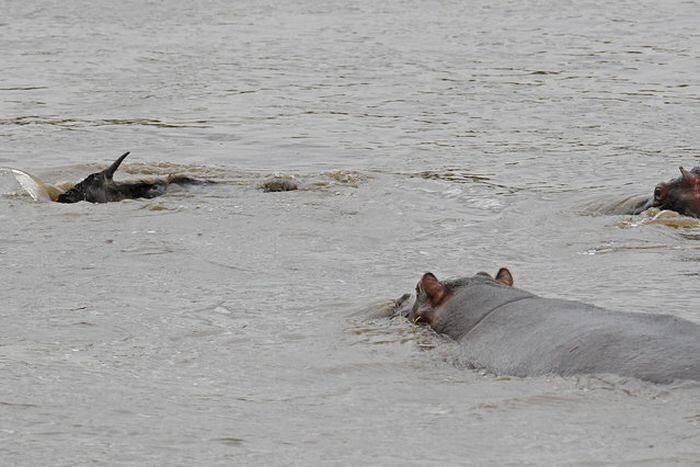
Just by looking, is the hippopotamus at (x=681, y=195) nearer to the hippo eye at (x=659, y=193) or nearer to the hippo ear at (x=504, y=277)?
the hippo eye at (x=659, y=193)

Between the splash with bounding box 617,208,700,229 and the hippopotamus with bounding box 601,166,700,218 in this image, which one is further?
the hippopotamus with bounding box 601,166,700,218

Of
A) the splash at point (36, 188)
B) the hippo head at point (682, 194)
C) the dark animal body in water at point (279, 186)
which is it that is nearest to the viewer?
the hippo head at point (682, 194)

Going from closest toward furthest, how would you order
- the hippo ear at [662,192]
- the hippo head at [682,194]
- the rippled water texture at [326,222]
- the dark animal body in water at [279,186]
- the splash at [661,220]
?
the rippled water texture at [326,222] < the splash at [661,220] < the hippo head at [682,194] < the hippo ear at [662,192] < the dark animal body in water at [279,186]

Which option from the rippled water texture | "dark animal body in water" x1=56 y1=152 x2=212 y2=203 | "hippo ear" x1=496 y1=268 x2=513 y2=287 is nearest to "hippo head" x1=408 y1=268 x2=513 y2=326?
"hippo ear" x1=496 y1=268 x2=513 y2=287

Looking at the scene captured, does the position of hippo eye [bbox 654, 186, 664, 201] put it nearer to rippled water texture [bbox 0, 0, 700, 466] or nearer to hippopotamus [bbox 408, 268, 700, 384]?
rippled water texture [bbox 0, 0, 700, 466]

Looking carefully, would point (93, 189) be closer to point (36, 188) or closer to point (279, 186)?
point (36, 188)

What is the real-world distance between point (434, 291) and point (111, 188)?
358cm

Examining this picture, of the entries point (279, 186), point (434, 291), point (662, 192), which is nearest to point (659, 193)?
point (662, 192)

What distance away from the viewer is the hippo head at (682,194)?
8.59 m

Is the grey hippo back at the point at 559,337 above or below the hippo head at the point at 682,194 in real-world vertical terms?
above

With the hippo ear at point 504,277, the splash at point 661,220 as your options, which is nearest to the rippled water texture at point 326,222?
the splash at point 661,220

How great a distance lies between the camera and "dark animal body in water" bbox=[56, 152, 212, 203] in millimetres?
9266

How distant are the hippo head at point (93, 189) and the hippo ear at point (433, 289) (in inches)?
131

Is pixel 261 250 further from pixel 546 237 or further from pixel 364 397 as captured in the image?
pixel 364 397
